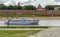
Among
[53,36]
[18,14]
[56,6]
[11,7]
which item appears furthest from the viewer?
[56,6]

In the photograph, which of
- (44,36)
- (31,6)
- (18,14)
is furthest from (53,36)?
(31,6)

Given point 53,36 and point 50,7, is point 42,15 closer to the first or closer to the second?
point 50,7

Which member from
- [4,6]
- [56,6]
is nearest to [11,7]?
[4,6]

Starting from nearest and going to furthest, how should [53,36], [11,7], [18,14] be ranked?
[53,36], [18,14], [11,7]

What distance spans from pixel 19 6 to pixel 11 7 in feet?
5.66

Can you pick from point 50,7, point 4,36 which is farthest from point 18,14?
point 4,36

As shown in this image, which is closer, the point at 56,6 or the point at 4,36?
the point at 4,36

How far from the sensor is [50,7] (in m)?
50.7

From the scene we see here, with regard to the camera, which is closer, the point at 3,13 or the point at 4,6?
the point at 3,13

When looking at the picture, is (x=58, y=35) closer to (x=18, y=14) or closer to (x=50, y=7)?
(x=18, y=14)

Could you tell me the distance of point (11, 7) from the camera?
49625 millimetres

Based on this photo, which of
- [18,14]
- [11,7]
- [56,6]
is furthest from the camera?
[56,6]

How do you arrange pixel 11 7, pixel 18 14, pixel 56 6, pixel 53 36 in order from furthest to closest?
pixel 56 6, pixel 11 7, pixel 18 14, pixel 53 36

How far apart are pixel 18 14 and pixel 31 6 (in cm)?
710
